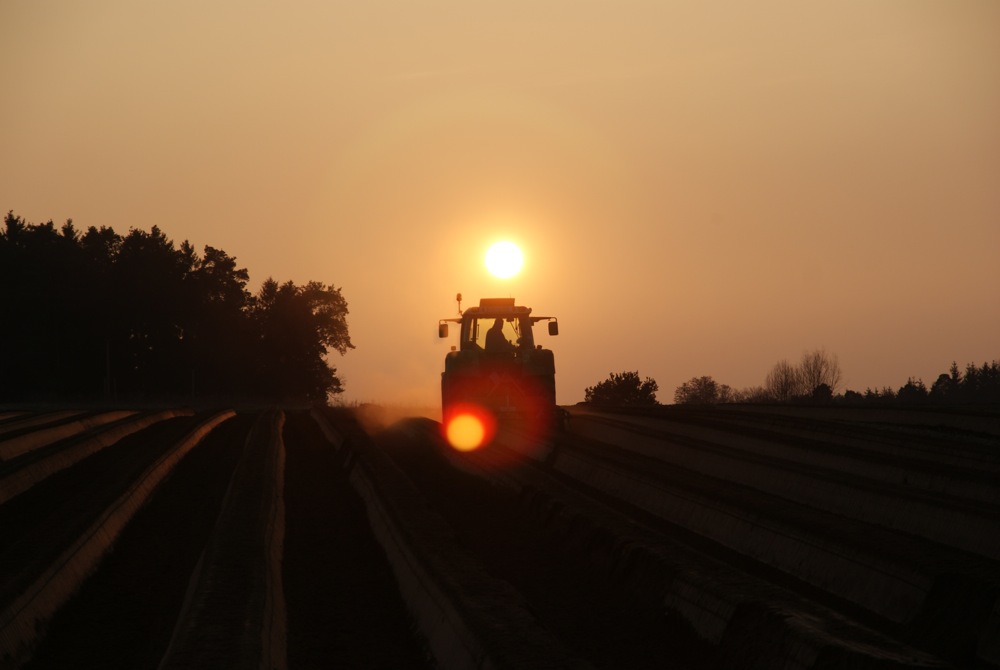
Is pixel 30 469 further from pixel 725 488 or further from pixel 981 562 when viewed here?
pixel 981 562

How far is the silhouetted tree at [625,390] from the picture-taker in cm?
4756

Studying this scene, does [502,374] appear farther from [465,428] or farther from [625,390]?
[625,390]

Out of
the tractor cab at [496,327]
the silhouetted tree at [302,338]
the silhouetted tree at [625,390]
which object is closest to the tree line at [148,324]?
the silhouetted tree at [302,338]

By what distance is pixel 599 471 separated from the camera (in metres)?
16.8

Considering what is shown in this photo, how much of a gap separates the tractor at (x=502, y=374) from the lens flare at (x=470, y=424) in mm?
65

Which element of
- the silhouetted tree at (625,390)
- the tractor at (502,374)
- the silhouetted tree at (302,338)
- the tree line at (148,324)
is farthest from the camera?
the silhouetted tree at (302,338)

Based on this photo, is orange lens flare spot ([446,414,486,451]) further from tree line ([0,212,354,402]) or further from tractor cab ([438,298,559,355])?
tree line ([0,212,354,402])

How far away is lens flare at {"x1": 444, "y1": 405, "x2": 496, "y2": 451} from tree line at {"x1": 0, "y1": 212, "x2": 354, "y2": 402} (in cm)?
4617

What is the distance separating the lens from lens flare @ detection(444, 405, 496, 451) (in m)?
25.1

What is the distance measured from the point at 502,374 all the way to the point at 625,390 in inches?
939

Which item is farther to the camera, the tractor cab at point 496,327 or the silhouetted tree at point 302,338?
the silhouetted tree at point 302,338

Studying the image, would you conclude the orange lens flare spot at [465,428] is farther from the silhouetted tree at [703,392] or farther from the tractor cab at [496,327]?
the silhouetted tree at [703,392]

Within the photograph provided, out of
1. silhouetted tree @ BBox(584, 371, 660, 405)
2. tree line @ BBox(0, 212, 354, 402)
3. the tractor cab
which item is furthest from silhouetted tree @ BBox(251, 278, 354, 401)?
the tractor cab

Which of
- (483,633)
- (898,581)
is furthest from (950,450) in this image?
(483,633)
